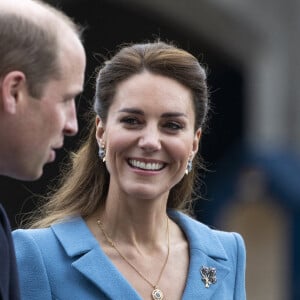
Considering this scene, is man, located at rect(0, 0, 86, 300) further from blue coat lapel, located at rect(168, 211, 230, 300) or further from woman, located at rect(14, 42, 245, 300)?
blue coat lapel, located at rect(168, 211, 230, 300)

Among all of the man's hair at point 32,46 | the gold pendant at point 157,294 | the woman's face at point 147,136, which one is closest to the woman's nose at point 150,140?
the woman's face at point 147,136

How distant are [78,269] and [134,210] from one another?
1.04 ft

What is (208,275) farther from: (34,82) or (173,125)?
(34,82)

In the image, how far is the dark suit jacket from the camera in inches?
128

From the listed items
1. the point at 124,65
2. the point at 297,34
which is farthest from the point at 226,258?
the point at 297,34

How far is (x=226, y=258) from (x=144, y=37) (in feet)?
32.6

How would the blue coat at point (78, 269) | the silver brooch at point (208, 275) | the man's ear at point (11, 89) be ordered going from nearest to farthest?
the man's ear at point (11, 89)
the blue coat at point (78, 269)
the silver brooch at point (208, 275)

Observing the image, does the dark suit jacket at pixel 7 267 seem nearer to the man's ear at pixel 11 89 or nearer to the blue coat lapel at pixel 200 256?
the man's ear at pixel 11 89

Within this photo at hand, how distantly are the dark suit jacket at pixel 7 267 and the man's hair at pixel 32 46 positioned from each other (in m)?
0.40

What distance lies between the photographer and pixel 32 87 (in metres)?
3.19

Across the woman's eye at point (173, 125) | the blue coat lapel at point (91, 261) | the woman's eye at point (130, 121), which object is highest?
the woman's eye at point (173, 125)

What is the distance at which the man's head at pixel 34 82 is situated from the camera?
3131 millimetres

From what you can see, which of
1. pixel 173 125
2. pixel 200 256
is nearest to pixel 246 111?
pixel 200 256

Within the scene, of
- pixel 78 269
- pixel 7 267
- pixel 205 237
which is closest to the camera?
pixel 7 267
